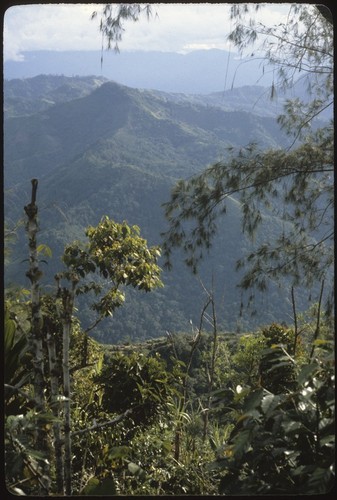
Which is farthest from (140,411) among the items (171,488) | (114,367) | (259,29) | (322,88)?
(322,88)

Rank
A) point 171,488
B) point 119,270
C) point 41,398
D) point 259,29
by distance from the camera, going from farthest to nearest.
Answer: point 259,29, point 119,270, point 171,488, point 41,398

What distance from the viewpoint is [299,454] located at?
4.20 ft

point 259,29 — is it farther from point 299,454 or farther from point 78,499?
point 78,499

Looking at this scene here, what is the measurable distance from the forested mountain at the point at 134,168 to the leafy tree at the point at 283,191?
11.4 m

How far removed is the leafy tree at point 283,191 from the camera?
3.74 m

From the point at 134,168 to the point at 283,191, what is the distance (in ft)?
161

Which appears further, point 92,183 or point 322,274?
point 92,183

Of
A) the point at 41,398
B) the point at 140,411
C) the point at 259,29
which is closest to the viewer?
the point at 41,398

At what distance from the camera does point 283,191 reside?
4.06 m

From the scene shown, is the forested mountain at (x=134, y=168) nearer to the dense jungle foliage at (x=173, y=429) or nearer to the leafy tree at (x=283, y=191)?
the leafy tree at (x=283, y=191)

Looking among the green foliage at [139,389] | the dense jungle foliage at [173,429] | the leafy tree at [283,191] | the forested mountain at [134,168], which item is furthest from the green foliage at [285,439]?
the forested mountain at [134,168]

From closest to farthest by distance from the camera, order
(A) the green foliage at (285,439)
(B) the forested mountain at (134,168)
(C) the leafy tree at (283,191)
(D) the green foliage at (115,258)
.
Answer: (A) the green foliage at (285,439) → (D) the green foliage at (115,258) → (C) the leafy tree at (283,191) → (B) the forested mountain at (134,168)

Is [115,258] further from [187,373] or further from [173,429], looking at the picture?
[173,429]

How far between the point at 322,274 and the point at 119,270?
46.0 inches
